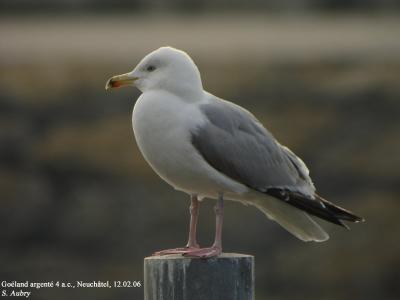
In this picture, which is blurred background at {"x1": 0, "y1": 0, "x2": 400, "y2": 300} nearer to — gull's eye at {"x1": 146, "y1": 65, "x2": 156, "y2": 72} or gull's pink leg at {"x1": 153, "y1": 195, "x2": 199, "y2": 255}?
gull's pink leg at {"x1": 153, "y1": 195, "x2": 199, "y2": 255}

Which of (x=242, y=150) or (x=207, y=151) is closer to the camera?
(x=207, y=151)

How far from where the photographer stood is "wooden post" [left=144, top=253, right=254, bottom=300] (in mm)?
4145

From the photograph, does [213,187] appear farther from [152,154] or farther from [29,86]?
[29,86]

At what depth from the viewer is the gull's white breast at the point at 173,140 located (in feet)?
14.9

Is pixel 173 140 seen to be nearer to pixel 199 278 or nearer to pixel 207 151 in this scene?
pixel 207 151

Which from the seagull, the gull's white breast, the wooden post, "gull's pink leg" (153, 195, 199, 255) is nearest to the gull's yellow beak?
the seagull

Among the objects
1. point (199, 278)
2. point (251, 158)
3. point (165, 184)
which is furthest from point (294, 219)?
point (165, 184)

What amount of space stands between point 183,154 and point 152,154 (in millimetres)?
126

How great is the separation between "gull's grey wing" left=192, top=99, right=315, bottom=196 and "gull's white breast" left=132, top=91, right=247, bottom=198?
0.05 m

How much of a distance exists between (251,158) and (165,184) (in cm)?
545

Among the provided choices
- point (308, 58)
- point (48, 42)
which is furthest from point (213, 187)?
point (48, 42)

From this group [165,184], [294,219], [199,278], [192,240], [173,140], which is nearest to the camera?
[199,278]

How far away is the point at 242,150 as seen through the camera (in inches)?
188

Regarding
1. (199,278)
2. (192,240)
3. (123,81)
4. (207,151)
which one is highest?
(123,81)
